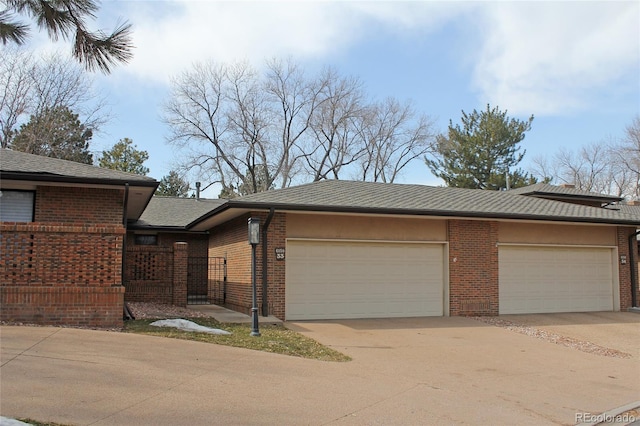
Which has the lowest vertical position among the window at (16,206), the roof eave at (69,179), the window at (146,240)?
the window at (146,240)

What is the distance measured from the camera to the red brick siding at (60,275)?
10422 mm

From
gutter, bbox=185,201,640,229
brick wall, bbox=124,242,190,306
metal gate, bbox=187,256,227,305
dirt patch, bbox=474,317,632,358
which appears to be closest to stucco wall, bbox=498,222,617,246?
gutter, bbox=185,201,640,229

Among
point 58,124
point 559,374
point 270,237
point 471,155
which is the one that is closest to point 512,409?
point 559,374

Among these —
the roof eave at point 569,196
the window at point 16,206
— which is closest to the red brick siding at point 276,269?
the window at point 16,206

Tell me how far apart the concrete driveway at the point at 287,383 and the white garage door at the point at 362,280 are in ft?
12.7

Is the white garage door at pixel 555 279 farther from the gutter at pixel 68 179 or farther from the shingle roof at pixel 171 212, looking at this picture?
the shingle roof at pixel 171 212

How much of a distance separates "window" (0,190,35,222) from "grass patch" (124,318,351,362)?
4.19 metres

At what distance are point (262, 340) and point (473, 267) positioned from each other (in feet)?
27.1

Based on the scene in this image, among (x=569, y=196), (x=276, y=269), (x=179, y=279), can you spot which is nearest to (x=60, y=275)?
(x=276, y=269)

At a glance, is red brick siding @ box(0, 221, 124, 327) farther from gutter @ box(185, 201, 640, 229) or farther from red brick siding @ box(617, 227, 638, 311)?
red brick siding @ box(617, 227, 638, 311)

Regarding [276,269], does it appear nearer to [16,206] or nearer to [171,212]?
[16,206]

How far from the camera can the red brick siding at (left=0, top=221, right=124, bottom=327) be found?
10422mm

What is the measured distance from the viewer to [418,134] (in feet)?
153

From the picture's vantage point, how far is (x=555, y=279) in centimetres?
1828
